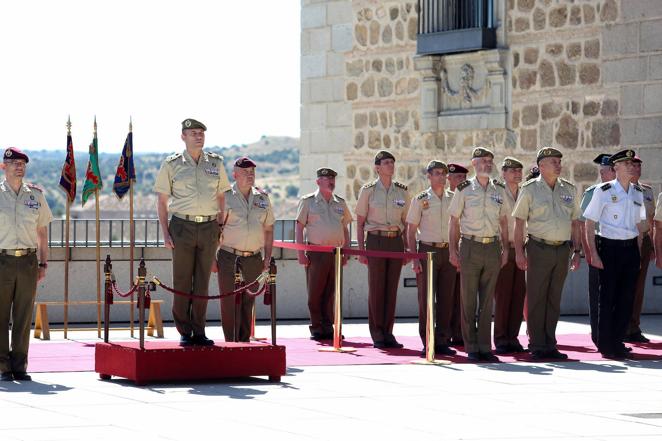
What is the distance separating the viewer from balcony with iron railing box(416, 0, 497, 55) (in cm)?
2123

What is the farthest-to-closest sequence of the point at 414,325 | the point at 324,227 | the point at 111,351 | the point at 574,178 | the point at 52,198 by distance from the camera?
the point at 52,198 < the point at 574,178 < the point at 414,325 < the point at 324,227 < the point at 111,351

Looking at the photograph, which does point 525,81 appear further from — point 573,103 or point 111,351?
point 111,351

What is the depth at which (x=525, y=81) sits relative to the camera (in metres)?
20.9

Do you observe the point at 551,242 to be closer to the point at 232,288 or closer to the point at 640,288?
the point at 640,288

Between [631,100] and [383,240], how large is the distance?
5.25 metres

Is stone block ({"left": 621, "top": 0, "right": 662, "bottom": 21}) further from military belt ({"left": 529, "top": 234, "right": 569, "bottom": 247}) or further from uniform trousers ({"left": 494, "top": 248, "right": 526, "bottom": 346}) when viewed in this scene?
military belt ({"left": 529, "top": 234, "right": 569, "bottom": 247})

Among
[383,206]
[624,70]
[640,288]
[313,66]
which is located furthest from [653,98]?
[313,66]

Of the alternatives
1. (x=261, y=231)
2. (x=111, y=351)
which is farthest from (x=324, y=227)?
(x=111, y=351)

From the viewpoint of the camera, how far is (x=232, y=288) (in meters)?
14.2

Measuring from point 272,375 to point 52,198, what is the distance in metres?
143

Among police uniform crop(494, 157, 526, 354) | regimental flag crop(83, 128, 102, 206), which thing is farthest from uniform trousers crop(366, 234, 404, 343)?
regimental flag crop(83, 128, 102, 206)

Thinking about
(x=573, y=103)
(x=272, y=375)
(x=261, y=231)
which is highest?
(x=573, y=103)

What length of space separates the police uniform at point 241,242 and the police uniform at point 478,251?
5.57 feet

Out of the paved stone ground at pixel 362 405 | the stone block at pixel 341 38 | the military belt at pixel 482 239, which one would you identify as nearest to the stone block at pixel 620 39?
the stone block at pixel 341 38
